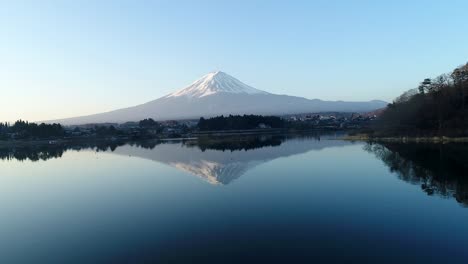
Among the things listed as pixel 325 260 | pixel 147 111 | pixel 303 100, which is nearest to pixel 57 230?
pixel 325 260

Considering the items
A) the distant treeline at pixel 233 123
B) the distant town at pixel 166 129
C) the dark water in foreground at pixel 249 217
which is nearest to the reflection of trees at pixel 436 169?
the dark water in foreground at pixel 249 217

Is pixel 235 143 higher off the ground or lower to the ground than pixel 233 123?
lower

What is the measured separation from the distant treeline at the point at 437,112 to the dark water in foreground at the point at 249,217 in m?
7.07

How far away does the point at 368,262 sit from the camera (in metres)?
3.68

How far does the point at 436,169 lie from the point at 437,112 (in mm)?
9516

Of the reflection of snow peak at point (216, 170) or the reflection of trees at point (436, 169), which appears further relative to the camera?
the reflection of snow peak at point (216, 170)

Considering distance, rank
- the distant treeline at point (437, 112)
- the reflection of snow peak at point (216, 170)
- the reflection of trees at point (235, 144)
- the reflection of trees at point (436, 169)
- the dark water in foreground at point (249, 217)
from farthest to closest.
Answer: the reflection of trees at point (235, 144) < the distant treeline at point (437, 112) < the reflection of snow peak at point (216, 170) < the reflection of trees at point (436, 169) < the dark water in foreground at point (249, 217)

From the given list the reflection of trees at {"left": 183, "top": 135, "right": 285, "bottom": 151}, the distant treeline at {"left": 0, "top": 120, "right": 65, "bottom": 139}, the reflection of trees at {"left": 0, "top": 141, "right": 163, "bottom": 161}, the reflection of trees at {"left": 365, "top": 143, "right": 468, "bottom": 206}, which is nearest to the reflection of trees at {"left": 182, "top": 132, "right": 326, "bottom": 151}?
the reflection of trees at {"left": 183, "top": 135, "right": 285, "bottom": 151}

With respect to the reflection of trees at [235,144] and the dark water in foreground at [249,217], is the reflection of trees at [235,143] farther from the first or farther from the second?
the dark water in foreground at [249,217]

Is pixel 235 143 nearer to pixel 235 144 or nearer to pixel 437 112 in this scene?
pixel 235 144

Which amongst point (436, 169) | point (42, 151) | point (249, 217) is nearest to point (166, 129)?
point (42, 151)

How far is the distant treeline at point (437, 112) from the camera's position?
16.7 metres

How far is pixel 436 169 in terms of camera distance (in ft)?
30.1

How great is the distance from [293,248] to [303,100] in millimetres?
111656
